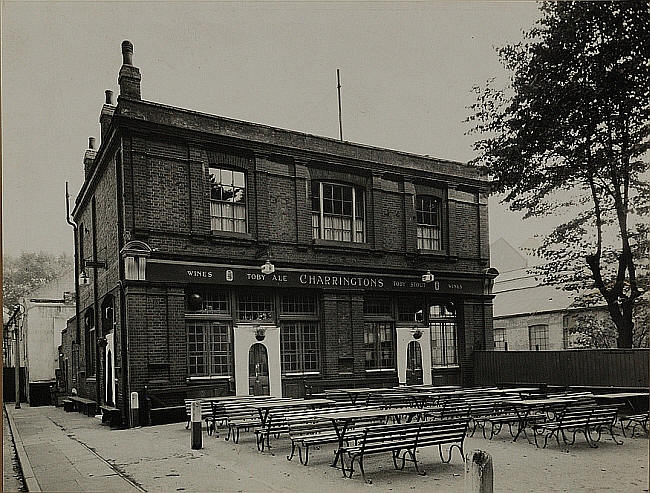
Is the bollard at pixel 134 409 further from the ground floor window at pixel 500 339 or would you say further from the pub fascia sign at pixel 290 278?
the ground floor window at pixel 500 339

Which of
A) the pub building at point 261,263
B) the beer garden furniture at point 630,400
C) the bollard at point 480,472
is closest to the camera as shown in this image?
the bollard at point 480,472

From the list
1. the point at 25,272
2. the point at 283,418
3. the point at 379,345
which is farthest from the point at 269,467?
the point at 379,345

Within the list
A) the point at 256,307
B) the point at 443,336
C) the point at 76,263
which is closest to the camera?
the point at 76,263

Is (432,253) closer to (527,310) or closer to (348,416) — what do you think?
(527,310)

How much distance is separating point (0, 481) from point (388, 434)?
4.39m

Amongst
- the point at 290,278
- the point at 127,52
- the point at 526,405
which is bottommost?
the point at 526,405

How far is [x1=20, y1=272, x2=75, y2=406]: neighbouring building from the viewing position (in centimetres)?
1134

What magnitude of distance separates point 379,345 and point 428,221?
3.07 meters

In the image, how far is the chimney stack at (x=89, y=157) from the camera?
11.1 meters

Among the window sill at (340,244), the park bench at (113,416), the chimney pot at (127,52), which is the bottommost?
the park bench at (113,416)

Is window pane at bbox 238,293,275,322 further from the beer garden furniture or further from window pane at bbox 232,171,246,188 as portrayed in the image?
the beer garden furniture

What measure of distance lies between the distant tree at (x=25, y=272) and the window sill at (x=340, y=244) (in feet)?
19.3

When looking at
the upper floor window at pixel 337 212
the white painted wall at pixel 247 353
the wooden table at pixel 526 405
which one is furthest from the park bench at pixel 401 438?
the upper floor window at pixel 337 212

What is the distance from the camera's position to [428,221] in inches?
671
